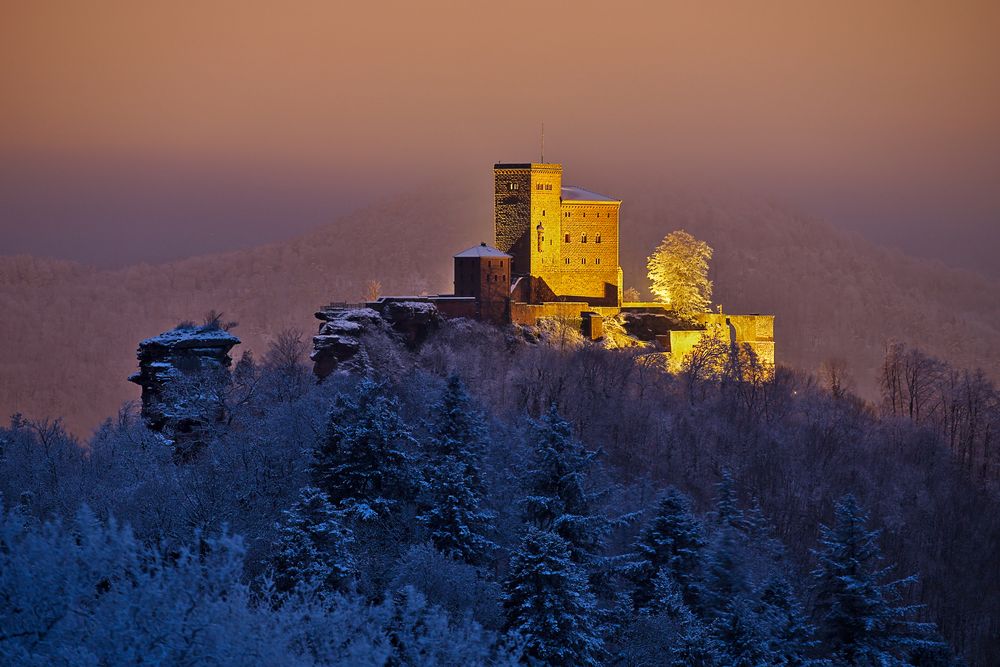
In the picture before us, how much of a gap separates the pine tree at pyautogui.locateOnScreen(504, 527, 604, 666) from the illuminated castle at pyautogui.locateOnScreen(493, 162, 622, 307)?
41198 millimetres

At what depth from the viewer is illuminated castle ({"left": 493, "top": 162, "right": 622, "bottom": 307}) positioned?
232 ft

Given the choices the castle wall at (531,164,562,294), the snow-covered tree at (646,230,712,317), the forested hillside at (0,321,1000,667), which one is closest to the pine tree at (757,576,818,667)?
the forested hillside at (0,321,1000,667)

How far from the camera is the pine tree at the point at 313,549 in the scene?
2972cm

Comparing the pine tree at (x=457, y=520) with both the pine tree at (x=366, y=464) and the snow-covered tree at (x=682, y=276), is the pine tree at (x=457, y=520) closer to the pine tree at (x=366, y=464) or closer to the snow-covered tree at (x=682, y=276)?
the pine tree at (x=366, y=464)

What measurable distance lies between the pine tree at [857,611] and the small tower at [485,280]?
3167 centimetres

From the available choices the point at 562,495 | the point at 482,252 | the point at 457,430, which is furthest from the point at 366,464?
the point at 482,252

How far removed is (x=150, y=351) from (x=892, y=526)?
35.4m

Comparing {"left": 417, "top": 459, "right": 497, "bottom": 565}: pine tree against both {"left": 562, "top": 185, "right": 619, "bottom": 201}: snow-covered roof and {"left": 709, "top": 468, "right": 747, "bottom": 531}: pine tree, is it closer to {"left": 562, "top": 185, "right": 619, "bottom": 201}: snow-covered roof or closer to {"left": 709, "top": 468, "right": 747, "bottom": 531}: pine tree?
{"left": 709, "top": 468, "right": 747, "bottom": 531}: pine tree

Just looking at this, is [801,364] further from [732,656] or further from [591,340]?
[732,656]

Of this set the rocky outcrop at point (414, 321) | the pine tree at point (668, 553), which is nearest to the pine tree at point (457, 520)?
the pine tree at point (668, 553)

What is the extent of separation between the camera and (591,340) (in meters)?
67.2

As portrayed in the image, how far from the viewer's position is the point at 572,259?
7156 cm

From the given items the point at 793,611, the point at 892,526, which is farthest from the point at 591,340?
the point at 793,611

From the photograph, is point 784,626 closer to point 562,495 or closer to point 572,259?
point 562,495
